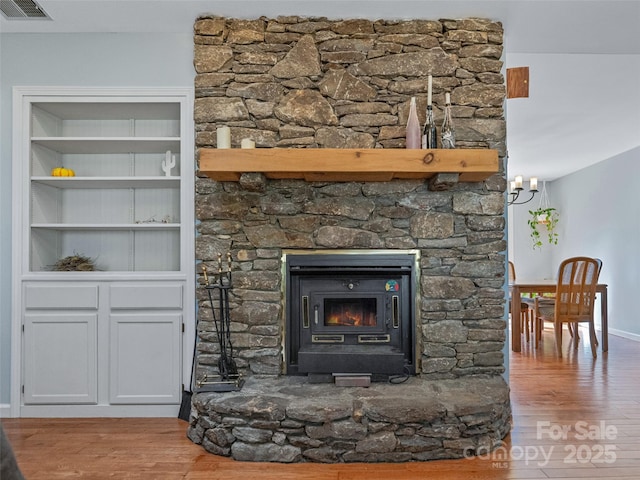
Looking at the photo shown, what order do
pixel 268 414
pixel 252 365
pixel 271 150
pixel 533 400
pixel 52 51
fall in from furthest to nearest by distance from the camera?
pixel 533 400
pixel 52 51
pixel 252 365
pixel 271 150
pixel 268 414

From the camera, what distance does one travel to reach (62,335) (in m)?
2.93

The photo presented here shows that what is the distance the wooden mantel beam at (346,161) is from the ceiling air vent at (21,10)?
4.48ft

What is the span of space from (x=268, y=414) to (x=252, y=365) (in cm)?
54

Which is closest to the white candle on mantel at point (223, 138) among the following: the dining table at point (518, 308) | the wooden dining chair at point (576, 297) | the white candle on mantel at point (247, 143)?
the white candle on mantel at point (247, 143)

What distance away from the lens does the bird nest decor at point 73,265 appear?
3016 millimetres

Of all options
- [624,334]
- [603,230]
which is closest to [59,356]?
[624,334]

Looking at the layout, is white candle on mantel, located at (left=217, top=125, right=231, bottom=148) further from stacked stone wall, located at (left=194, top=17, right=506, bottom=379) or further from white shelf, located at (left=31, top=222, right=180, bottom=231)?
white shelf, located at (left=31, top=222, right=180, bottom=231)

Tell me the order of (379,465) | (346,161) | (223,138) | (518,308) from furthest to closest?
(518,308) → (223,138) → (346,161) → (379,465)

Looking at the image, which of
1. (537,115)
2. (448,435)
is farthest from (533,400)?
(537,115)

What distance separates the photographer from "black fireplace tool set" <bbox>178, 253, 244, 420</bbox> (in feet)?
8.58

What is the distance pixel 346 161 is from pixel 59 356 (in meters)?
2.20

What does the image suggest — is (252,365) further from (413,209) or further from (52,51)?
(52,51)

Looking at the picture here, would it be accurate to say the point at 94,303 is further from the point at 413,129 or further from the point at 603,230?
the point at 603,230

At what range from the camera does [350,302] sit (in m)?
2.94
